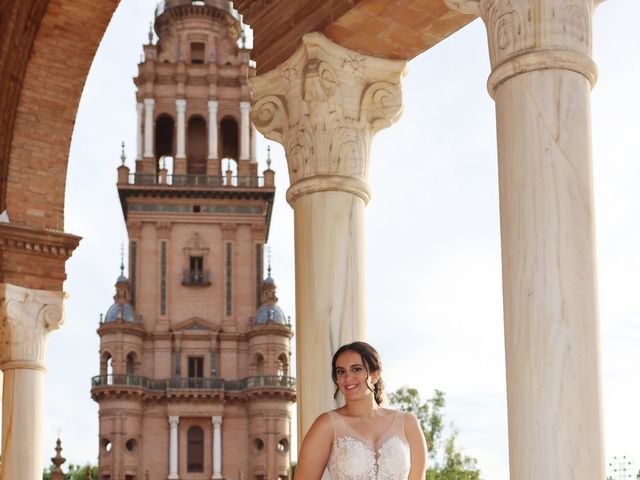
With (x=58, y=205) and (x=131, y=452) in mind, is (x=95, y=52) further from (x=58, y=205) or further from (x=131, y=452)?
(x=131, y=452)

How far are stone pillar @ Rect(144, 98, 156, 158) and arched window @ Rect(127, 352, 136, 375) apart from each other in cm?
1015

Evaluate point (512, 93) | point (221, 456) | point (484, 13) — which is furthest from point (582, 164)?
point (221, 456)

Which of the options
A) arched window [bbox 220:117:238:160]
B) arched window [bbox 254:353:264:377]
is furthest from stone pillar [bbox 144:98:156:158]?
arched window [bbox 254:353:264:377]

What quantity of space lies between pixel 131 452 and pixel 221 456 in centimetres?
440

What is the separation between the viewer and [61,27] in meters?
13.3

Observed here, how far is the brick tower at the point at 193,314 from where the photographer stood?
62500 millimetres

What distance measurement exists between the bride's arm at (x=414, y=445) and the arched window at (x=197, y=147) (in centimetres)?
6172

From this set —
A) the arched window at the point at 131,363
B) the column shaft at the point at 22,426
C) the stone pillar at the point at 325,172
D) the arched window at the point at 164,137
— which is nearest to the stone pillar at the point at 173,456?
the arched window at the point at 131,363

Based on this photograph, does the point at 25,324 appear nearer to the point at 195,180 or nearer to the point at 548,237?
the point at 548,237

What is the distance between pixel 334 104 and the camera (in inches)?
343

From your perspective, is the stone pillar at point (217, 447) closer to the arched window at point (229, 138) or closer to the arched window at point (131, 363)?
the arched window at point (131, 363)

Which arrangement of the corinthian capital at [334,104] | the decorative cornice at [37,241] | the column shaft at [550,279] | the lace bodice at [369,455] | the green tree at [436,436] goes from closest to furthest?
the lace bodice at [369,455], the column shaft at [550,279], the corinthian capital at [334,104], the decorative cornice at [37,241], the green tree at [436,436]

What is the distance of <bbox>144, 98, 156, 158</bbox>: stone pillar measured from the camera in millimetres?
64938

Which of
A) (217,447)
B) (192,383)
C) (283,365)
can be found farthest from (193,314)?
(217,447)
